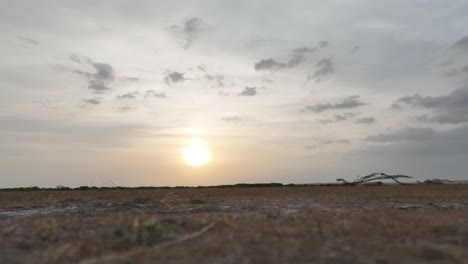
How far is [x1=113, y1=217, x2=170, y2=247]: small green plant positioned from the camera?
18.8ft

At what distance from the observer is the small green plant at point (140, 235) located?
5.72 metres

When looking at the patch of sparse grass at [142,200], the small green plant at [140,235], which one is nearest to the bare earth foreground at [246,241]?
the small green plant at [140,235]

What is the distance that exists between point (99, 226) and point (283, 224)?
117 inches

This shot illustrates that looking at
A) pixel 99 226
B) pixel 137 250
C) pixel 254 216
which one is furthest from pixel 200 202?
pixel 137 250

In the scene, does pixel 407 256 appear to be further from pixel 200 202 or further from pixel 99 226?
pixel 200 202

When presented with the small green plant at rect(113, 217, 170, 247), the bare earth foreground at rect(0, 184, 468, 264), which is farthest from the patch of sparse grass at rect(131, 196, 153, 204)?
the small green plant at rect(113, 217, 170, 247)

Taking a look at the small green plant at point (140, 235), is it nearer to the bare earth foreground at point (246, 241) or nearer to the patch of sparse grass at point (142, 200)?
the bare earth foreground at point (246, 241)

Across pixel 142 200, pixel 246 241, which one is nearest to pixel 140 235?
pixel 246 241

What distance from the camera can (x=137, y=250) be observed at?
207 inches

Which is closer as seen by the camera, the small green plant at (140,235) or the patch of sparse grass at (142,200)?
the small green plant at (140,235)

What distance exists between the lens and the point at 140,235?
5.92 meters

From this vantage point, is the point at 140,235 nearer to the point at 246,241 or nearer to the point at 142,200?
the point at 246,241

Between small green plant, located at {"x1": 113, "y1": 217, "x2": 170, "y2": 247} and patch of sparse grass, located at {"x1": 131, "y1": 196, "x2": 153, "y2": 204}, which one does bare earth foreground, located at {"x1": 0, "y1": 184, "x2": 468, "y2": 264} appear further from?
patch of sparse grass, located at {"x1": 131, "y1": 196, "x2": 153, "y2": 204}

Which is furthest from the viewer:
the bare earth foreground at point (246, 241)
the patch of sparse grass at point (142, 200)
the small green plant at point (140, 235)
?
the patch of sparse grass at point (142, 200)
